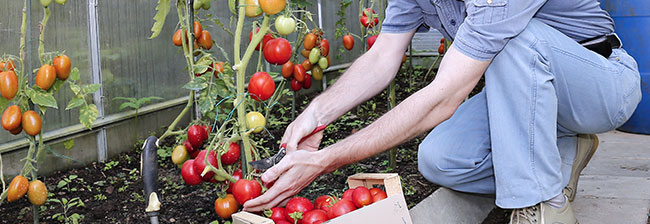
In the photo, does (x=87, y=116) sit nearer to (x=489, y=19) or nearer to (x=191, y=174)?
(x=191, y=174)

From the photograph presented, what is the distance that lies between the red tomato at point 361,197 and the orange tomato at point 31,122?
914mm

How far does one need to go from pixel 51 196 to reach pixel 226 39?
5.70ft

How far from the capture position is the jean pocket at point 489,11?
5.55 ft

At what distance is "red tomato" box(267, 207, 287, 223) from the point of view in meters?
1.77

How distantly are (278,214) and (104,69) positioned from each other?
1.74 meters

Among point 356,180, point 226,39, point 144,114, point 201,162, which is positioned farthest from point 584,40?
point 226,39

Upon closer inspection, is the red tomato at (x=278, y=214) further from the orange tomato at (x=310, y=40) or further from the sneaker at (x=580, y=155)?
the orange tomato at (x=310, y=40)

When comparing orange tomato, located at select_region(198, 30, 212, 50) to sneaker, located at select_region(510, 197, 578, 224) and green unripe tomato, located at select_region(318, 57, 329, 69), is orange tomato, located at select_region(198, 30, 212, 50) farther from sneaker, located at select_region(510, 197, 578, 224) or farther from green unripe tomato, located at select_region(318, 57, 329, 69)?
sneaker, located at select_region(510, 197, 578, 224)

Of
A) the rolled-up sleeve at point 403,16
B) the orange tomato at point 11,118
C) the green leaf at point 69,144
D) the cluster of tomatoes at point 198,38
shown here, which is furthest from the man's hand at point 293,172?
the green leaf at point 69,144

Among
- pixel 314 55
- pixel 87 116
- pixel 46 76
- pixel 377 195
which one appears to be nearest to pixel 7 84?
pixel 46 76

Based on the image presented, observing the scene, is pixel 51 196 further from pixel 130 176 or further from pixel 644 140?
pixel 644 140

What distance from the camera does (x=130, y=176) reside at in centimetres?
285

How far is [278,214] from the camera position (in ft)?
5.82

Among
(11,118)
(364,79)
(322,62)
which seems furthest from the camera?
(322,62)
